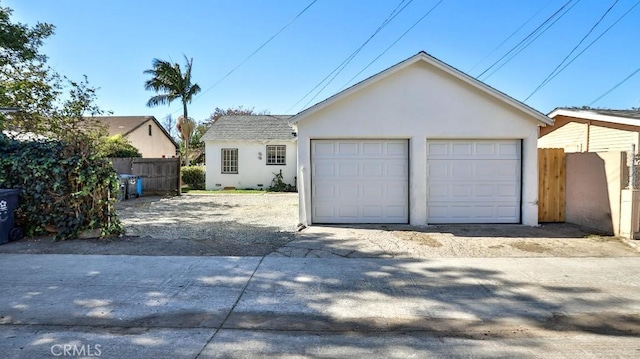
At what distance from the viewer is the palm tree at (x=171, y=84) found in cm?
2934

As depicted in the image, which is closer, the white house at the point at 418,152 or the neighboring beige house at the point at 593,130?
the white house at the point at 418,152

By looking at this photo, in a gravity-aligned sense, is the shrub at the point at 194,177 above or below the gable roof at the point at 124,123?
below

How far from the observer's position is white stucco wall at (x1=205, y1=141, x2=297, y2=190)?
22125 mm

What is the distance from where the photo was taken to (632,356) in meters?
3.51

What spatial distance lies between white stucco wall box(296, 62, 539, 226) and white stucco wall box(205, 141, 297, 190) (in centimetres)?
1253

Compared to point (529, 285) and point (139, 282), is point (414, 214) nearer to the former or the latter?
point (529, 285)

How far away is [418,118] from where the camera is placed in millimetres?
9664

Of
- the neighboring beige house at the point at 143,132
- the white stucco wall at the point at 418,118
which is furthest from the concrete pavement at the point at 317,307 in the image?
the neighboring beige house at the point at 143,132

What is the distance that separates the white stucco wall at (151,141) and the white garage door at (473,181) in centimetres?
2391

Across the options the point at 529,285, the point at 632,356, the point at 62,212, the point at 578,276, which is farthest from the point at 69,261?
the point at 578,276

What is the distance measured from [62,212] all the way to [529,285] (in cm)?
840

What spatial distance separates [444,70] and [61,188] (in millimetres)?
8690

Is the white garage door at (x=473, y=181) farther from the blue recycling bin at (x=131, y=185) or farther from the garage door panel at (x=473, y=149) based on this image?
the blue recycling bin at (x=131, y=185)

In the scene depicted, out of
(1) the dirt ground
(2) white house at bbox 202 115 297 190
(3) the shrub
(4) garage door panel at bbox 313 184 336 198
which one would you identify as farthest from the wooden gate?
(3) the shrub
